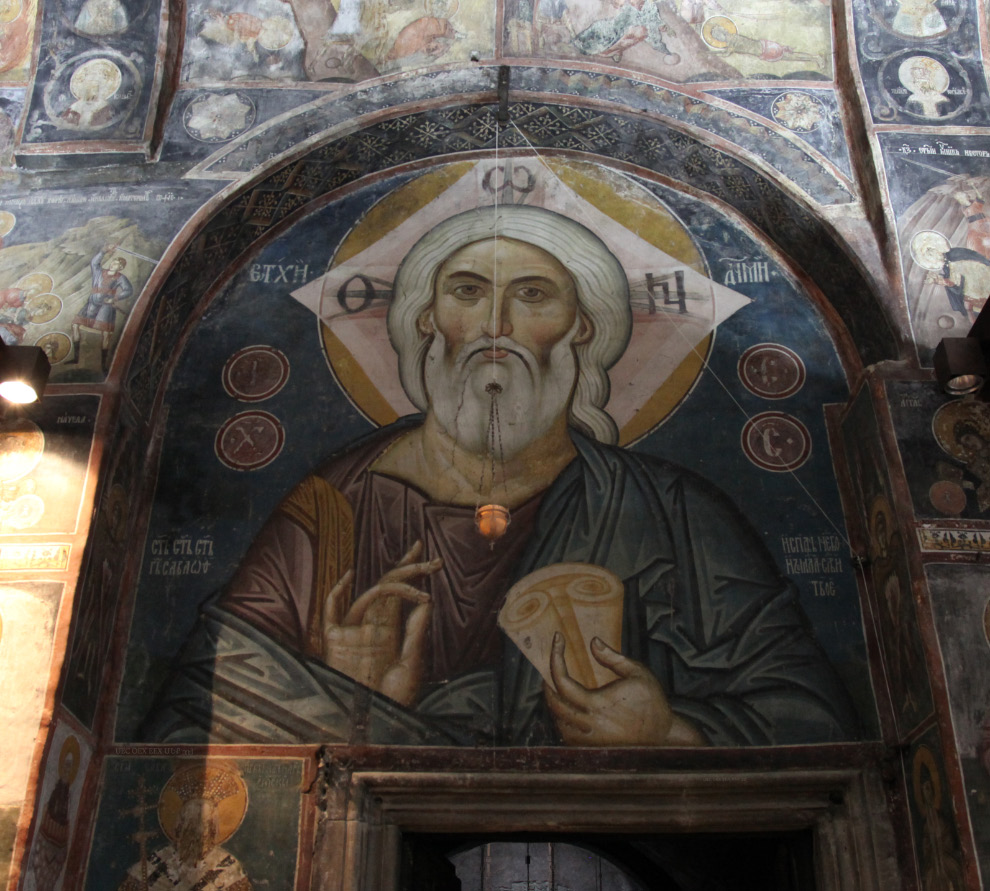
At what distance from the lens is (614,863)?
37.2 feet

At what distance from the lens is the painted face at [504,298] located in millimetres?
8367

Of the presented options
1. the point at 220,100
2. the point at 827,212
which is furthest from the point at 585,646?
the point at 220,100

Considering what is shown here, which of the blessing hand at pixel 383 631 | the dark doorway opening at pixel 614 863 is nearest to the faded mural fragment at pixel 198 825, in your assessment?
the blessing hand at pixel 383 631

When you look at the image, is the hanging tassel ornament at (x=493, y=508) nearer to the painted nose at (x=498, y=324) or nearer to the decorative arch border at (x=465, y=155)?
the painted nose at (x=498, y=324)

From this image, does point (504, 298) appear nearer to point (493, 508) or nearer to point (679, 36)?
point (493, 508)

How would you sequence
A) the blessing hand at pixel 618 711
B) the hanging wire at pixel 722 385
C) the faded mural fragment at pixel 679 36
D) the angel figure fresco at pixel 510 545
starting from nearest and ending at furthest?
the blessing hand at pixel 618 711
the angel figure fresco at pixel 510 545
the hanging wire at pixel 722 385
the faded mural fragment at pixel 679 36

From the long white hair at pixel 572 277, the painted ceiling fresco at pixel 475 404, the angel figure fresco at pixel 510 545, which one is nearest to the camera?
the painted ceiling fresco at pixel 475 404

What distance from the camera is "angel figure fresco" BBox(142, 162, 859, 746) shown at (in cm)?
710

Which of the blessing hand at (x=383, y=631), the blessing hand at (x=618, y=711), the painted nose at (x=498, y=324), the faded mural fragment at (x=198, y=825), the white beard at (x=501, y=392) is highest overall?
the painted nose at (x=498, y=324)

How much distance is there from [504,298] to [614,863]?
226 inches

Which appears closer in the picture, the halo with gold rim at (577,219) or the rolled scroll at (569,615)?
the rolled scroll at (569,615)

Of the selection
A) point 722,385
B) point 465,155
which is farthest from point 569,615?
point 465,155

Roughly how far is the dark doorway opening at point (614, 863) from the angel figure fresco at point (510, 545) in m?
0.78

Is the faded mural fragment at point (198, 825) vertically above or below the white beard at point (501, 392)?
below
